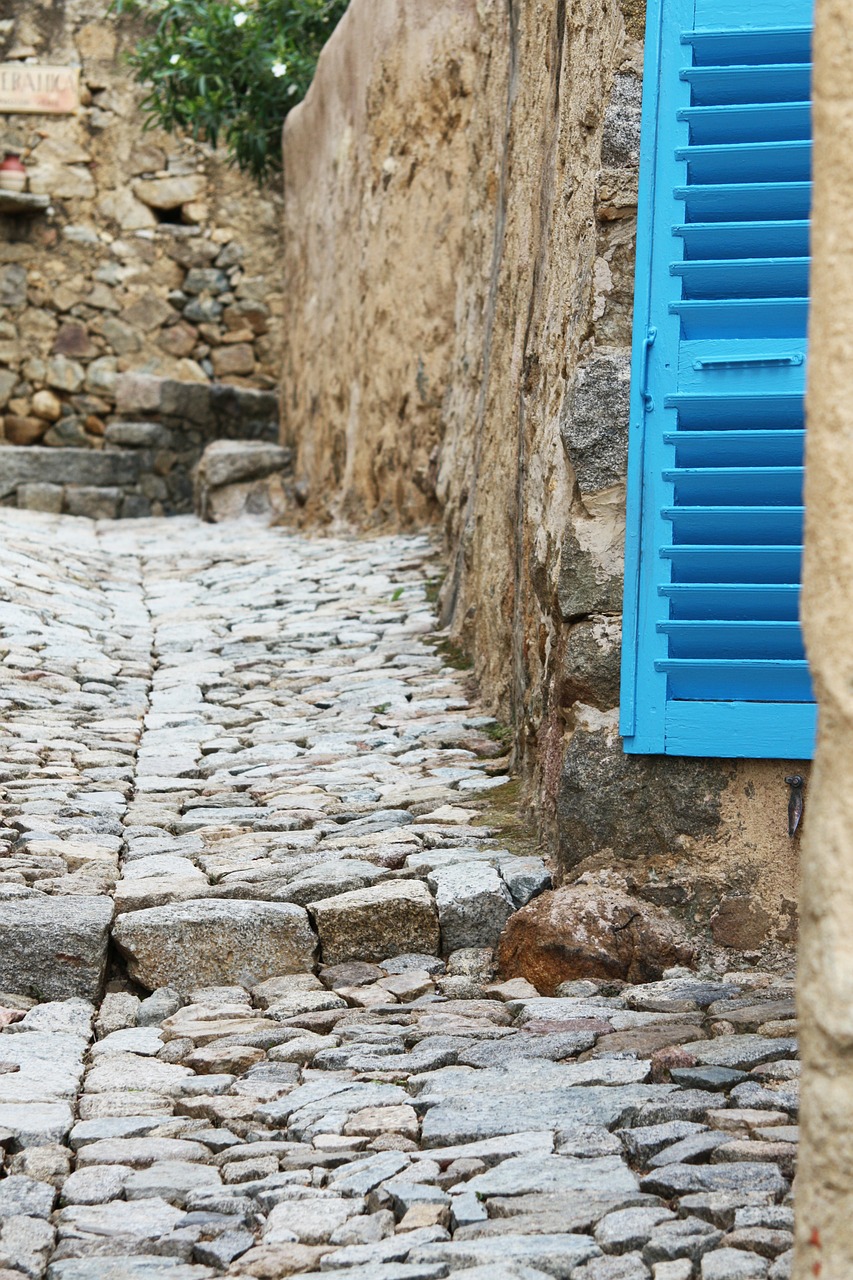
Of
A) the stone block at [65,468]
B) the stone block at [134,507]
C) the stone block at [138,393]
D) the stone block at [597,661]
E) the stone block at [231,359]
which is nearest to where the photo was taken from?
the stone block at [597,661]

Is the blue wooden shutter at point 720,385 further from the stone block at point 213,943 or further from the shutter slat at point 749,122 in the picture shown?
the stone block at point 213,943

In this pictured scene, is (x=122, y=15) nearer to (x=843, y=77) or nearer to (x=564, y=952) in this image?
(x=564, y=952)

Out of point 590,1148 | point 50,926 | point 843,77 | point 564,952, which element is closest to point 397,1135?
point 590,1148

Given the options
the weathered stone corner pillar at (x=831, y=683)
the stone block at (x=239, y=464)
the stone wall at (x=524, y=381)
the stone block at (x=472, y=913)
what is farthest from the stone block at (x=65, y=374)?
the weathered stone corner pillar at (x=831, y=683)

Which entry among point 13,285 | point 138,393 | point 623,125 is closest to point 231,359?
point 138,393

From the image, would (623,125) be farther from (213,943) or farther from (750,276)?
(213,943)

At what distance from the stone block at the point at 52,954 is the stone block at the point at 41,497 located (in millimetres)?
8316

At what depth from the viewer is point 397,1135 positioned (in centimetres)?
255

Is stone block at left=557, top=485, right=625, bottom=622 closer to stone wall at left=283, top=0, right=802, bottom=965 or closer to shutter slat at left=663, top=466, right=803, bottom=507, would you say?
stone wall at left=283, top=0, right=802, bottom=965

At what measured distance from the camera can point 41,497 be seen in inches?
447

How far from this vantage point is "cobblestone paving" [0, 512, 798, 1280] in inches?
85.8

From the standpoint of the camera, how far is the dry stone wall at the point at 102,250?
1304cm

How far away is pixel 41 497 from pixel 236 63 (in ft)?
11.3

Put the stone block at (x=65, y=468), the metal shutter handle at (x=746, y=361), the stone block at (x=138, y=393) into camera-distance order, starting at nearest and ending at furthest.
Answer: the metal shutter handle at (x=746, y=361)
the stone block at (x=65, y=468)
the stone block at (x=138, y=393)
